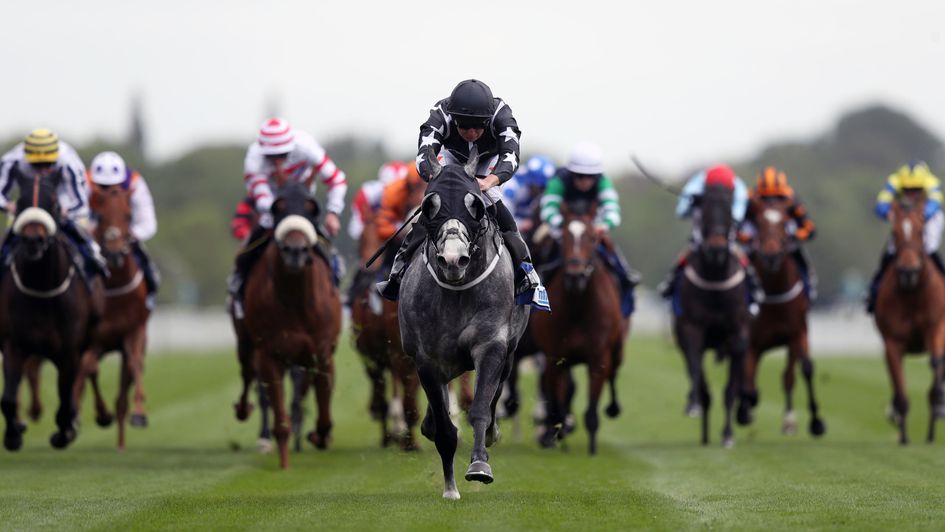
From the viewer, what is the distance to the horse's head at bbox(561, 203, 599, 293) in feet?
53.5

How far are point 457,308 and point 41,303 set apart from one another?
5265 mm

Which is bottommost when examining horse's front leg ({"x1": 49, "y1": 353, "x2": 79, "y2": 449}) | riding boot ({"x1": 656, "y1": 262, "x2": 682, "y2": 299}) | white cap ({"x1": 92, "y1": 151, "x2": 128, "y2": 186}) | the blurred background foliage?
the blurred background foliage

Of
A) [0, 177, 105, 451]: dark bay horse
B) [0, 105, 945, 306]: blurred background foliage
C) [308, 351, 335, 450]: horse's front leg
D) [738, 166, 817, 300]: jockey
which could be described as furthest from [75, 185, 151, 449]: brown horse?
[0, 105, 945, 306]: blurred background foliage

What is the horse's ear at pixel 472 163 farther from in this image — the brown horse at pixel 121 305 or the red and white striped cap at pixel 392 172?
the red and white striped cap at pixel 392 172

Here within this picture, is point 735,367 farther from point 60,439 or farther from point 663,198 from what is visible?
point 663,198

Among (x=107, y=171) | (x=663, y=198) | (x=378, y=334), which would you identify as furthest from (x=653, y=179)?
(x=663, y=198)

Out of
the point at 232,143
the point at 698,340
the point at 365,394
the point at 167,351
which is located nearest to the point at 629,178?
the point at 232,143

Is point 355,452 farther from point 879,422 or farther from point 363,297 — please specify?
point 879,422

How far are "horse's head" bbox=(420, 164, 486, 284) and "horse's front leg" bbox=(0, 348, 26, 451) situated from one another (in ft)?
18.4

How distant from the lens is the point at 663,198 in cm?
14575

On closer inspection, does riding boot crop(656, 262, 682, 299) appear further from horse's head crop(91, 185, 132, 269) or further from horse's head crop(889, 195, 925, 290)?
horse's head crop(91, 185, 132, 269)

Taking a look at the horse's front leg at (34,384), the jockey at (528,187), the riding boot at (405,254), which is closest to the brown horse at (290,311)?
the riding boot at (405,254)

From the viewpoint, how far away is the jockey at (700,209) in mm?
18000

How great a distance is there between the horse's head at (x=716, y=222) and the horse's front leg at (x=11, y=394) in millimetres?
6877
